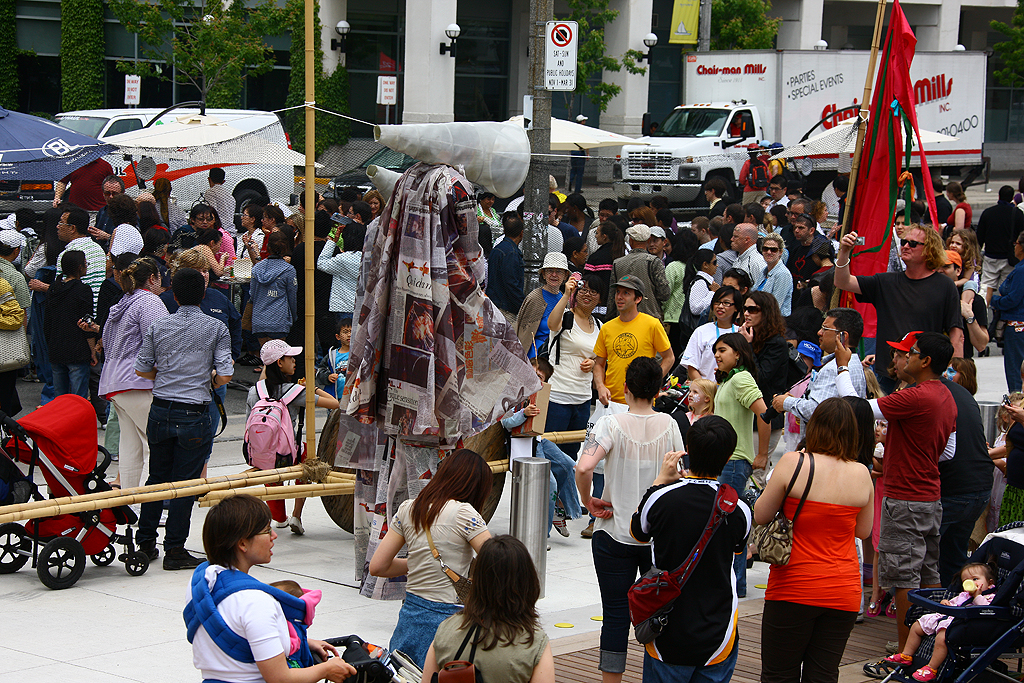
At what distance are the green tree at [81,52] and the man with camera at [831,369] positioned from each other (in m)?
30.2

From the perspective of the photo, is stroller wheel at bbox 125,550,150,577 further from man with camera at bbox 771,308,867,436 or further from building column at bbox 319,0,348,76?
building column at bbox 319,0,348,76

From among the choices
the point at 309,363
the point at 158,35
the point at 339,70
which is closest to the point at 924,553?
the point at 309,363

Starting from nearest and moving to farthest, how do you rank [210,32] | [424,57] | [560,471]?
[560,471] < [210,32] < [424,57]

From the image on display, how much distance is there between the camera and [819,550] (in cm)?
485

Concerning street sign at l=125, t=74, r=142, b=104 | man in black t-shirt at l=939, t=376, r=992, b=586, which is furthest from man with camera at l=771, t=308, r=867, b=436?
street sign at l=125, t=74, r=142, b=104

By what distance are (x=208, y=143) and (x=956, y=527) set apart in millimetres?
12903

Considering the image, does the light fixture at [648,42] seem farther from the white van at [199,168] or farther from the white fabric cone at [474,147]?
the white fabric cone at [474,147]

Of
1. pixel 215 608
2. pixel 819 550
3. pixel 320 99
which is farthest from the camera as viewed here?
pixel 320 99

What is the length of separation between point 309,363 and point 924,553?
3.55 meters

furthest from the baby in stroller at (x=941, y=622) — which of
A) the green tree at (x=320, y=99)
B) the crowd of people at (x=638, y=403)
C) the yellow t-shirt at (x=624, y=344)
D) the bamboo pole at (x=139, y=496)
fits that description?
the green tree at (x=320, y=99)

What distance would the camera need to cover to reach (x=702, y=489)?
4621mm

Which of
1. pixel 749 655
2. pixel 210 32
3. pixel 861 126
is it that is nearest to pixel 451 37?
pixel 210 32

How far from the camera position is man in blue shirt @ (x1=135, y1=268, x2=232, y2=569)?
24.5 feet

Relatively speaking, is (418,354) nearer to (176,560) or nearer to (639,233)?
(176,560)
